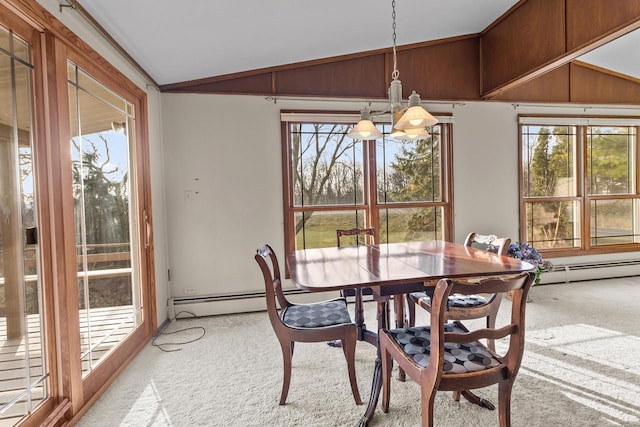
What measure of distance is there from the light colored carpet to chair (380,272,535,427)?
1.53 ft

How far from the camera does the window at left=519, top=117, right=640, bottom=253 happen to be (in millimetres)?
4254

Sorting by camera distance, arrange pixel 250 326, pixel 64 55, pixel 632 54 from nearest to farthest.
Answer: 1. pixel 64 55
2. pixel 250 326
3. pixel 632 54

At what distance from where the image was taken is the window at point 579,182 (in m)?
4.25

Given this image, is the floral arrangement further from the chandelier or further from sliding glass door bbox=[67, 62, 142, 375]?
sliding glass door bbox=[67, 62, 142, 375]

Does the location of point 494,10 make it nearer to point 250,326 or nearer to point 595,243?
point 595,243

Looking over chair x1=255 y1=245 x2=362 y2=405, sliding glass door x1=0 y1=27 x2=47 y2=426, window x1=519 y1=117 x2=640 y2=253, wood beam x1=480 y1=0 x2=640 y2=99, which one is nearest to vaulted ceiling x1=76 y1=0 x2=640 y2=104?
wood beam x1=480 y1=0 x2=640 y2=99

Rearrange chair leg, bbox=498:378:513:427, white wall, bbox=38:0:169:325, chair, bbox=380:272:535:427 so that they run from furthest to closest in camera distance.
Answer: white wall, bbox=38:0:169:325
chair leg, bbox=498:378:513:427
chair, bbox=380:272:535:427

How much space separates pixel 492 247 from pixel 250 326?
2.25 meters

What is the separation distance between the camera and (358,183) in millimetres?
3832

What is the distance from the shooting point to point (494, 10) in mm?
3289

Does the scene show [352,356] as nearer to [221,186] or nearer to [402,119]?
[402,119]

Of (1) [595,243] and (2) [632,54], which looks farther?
(1) [595,243]

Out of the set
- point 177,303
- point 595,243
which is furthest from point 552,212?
point 177,303

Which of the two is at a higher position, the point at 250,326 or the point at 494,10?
the point at 494,10
